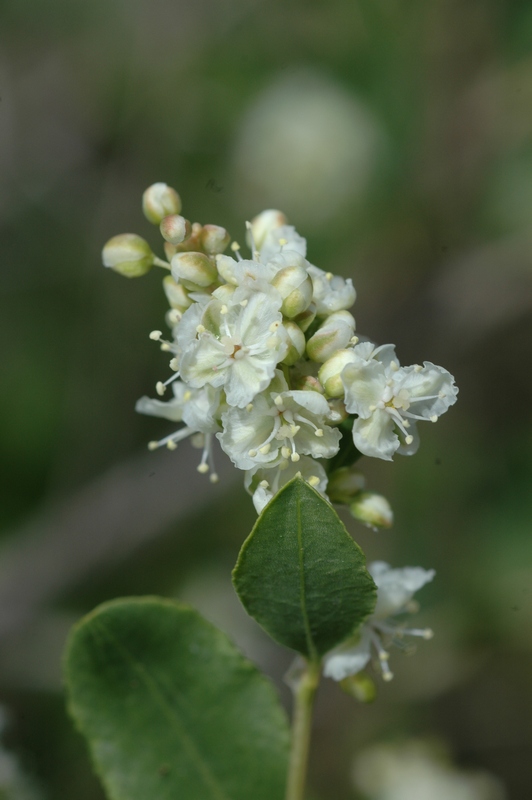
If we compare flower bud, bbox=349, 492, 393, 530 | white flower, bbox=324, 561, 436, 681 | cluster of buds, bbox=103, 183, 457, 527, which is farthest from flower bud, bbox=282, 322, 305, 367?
white flower, bbox=324, 561, 436, 681

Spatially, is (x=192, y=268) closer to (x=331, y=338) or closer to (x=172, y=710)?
(x=331, y=338)

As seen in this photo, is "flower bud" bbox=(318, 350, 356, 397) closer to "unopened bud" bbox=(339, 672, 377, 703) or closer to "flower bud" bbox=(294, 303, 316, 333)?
"flower bud" bbox=(294, 303, 316, 333)

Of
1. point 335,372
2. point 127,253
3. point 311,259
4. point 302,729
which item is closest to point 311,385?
point 335,372

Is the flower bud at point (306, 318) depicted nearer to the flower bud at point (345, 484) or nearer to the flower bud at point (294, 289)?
the flower bud at point (294, 289)

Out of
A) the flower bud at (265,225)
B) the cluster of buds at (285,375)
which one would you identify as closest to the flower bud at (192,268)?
the cluster of buds at (285,375)

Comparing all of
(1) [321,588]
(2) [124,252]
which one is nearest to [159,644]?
(1) [321,588]
